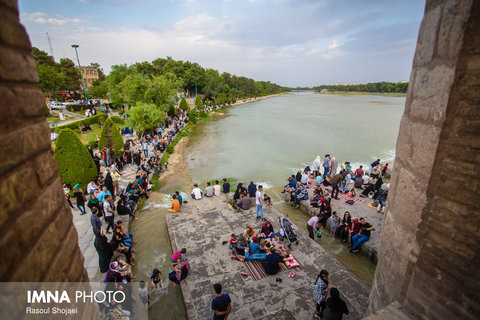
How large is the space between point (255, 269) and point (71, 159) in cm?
959

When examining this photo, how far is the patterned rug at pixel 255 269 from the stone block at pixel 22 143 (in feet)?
20.6

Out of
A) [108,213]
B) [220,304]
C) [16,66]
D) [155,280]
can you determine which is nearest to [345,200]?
[220,304]

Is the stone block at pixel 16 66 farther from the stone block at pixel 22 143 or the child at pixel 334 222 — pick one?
the child at pixel 334 222

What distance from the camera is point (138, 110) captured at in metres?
20.1

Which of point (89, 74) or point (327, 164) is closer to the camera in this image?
point (327, 164)

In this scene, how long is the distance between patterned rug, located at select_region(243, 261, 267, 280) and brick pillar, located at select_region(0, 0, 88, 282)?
5.71 meters

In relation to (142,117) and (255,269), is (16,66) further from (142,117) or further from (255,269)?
(142,117)

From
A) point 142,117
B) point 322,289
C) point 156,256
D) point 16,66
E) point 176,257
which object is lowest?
point 156,256

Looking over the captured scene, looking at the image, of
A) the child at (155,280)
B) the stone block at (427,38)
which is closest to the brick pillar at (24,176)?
the stone block at (427,38)

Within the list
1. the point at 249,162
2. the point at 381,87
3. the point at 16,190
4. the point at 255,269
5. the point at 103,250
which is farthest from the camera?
the point at 381,87

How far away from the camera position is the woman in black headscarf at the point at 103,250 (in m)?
6.23

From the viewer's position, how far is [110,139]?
1645 centimetres

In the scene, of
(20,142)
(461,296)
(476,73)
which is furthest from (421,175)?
(20,142)

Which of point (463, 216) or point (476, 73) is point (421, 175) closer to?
point (463, 216)
